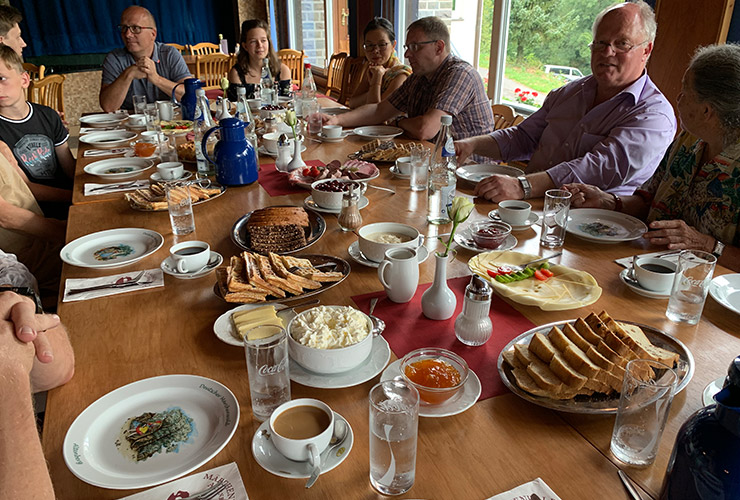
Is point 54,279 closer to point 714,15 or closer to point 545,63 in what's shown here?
point 714,15

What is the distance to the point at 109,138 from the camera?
9.68ft

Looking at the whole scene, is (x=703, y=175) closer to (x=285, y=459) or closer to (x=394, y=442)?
(x=394, y=442)

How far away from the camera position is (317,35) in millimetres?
8305

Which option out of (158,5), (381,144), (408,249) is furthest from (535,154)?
(158,5)

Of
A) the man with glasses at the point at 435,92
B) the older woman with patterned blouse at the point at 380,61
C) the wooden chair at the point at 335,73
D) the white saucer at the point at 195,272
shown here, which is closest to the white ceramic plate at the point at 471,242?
the white saucer at the point at 195,272

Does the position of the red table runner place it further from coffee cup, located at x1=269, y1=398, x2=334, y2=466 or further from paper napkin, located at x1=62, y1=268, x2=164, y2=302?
paper napkin, located at x1=62, y1=268, x2=164, y2=302

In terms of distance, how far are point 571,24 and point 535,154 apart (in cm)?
190

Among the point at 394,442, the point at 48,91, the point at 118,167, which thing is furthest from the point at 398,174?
the point at 48,91

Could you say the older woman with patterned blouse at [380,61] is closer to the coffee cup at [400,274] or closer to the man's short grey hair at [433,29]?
the man's short grey hair at [433,29]

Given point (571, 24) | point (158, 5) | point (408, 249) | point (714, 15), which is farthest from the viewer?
point (158, 5)

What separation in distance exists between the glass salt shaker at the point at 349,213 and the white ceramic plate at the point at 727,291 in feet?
3.39

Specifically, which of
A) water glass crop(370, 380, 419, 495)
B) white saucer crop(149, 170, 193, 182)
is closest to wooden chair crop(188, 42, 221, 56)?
white saucer crop(149, 170, 193, 182)

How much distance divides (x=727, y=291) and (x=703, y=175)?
62 centimetres

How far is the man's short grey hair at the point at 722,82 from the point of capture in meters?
1.54
